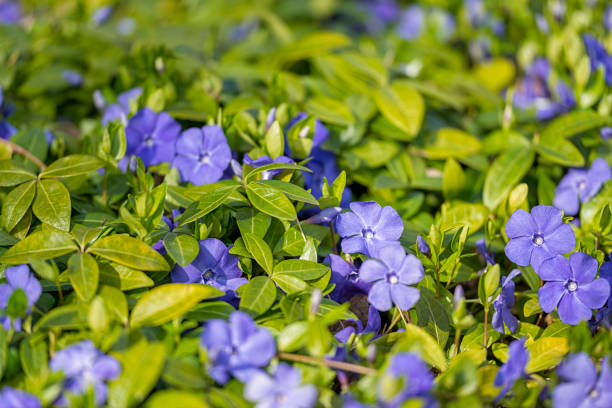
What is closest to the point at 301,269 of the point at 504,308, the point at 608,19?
the point at 504,308

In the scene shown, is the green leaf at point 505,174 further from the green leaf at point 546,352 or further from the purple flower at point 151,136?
the purple flower at point 151,136

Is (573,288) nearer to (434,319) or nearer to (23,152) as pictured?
(434,319)

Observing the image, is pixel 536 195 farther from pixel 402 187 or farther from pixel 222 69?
pixel 222 69

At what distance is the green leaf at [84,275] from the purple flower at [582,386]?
1.06 m

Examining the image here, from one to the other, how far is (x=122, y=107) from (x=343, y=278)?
1148mm

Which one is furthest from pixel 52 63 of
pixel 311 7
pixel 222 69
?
pixel 311 7

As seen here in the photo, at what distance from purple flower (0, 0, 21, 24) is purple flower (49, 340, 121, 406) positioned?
114 inches

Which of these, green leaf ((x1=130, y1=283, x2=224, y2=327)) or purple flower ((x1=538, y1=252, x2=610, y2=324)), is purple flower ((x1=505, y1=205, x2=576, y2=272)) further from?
green leaf ((x1=130, y1=283, x2=224, y2=327))

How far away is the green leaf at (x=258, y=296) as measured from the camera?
1436 millimetres

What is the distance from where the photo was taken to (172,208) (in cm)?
185

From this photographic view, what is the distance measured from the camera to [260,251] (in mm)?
1550

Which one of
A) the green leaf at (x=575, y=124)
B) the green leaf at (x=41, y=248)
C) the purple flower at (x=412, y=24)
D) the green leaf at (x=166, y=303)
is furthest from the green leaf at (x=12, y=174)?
the purple flower at (x=412, y=24)

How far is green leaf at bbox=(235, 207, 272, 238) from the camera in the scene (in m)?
1.63

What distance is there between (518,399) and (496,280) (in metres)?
0.29
